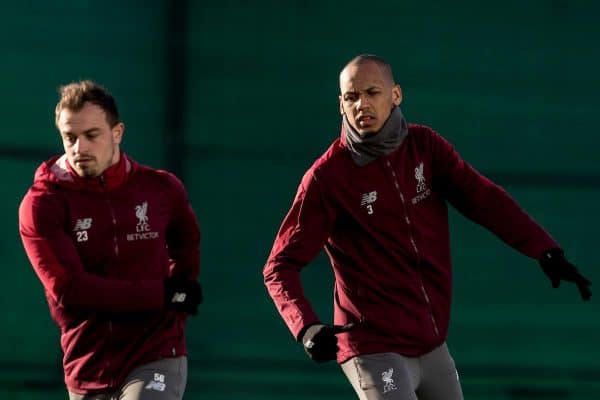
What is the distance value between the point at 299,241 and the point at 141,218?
2.07ft

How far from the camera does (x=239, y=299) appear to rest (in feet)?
24.2

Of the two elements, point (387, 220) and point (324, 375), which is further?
point (324, 375)

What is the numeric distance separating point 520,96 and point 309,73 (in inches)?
45.7

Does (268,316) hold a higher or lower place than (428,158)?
lower

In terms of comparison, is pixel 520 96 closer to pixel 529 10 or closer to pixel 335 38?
pixel 529 10

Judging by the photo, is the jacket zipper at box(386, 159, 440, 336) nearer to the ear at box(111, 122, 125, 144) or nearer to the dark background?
the ear at box(111, 122, 125, 144)

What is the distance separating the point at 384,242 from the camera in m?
5.31

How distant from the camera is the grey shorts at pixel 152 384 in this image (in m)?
5.27

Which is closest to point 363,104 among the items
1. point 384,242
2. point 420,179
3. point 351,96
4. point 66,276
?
point 351,96

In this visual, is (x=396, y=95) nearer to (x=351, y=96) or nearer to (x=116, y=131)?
(x=351, y=96)

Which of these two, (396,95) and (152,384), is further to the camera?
(396,95)

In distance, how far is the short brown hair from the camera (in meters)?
5.38

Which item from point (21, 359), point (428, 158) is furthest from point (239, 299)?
point (428, 158)

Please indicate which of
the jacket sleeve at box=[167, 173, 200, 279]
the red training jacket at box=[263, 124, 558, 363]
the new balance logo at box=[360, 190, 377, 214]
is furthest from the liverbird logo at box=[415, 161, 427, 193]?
the jacket sleeve at box=[167, 173, 200, 279]
